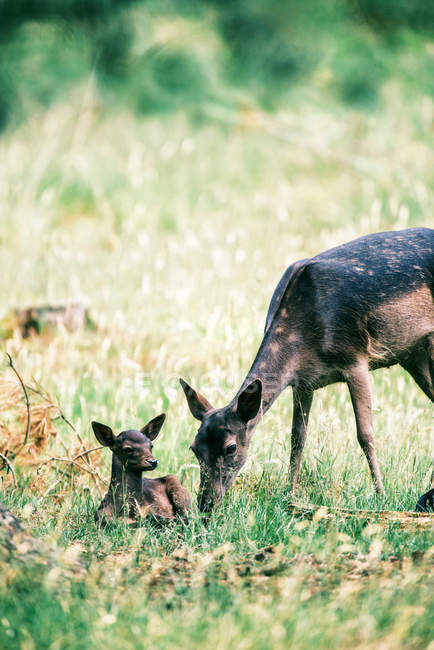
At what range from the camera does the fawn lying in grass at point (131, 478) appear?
5359mm

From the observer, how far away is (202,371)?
8.94 metres

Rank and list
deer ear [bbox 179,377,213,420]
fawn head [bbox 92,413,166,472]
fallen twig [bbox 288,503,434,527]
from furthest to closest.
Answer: deer ear [bbox 179,377,213,420] → fawn head [bbox 92,413,166,472] → fallen twig [bbox 288,503,434,527]

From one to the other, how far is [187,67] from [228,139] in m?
6.35

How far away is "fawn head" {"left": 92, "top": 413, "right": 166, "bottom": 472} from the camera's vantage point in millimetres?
5348

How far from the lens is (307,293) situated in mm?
6152

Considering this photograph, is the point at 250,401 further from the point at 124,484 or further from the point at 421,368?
the point at 421,368

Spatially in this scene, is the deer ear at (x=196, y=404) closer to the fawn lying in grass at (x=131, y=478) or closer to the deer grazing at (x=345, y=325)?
the deer grazing at (x=345, y=325)

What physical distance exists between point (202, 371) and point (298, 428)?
274 cm

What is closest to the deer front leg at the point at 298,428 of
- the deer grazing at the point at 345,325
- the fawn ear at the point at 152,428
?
the deer grazing at the point at 345,325

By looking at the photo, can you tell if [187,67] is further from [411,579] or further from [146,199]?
[411,579]

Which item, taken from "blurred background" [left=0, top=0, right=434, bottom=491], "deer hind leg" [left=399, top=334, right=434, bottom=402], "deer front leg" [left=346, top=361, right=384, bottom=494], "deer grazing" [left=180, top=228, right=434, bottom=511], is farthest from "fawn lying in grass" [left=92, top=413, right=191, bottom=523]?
"deer hind leg" [left=399, top=334, right=434, bottom=402]

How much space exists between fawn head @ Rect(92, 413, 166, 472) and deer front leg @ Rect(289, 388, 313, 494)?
114 centimetres

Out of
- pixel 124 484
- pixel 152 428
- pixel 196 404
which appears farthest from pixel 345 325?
pixel 124 484

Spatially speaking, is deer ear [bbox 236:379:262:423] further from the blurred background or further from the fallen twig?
the blurred background
